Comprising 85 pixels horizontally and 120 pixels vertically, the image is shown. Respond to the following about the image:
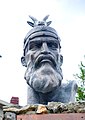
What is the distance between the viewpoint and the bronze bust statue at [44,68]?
4227 mm

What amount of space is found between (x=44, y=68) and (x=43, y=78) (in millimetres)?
133

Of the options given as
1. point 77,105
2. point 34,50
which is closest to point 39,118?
point 77,105

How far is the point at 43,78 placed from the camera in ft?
13.8

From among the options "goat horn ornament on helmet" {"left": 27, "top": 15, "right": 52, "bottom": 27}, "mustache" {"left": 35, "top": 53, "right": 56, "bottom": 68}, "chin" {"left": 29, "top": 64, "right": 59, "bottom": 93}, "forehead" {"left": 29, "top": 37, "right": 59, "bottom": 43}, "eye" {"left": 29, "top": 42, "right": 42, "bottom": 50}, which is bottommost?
"chin" {"left": 29, "top": 64, "right": 59, "bottom": 93}

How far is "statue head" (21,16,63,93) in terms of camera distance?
4219mm

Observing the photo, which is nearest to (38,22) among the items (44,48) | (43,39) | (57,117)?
(43,39)

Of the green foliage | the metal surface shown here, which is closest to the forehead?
the metal surface

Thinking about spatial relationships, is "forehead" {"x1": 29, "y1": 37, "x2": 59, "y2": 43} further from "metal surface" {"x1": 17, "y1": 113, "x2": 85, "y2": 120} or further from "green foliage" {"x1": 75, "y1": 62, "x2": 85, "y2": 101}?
"green foliage" {"x1": 75, "y1": 62, "x2": 85, "y2": 101}

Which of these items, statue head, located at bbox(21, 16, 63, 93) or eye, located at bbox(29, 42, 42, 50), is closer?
statue head, located at bbox(21, 16, 63, 93)

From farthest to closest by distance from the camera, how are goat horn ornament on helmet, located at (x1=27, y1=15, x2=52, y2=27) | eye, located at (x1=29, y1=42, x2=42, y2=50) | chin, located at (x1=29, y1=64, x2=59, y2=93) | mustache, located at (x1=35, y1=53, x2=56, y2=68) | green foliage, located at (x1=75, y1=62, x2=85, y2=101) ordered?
green foliage, located at (x1=75, y1=62, x2=85, y2=101)
goat horn ornament on helmet, located at (x1=27, y1=15, x2=52, y2=27)
eye, located at (x1=29, y1=42, x2=42, y2=50)
mustache, located at (x1=35, y1=53, x2=56, y2=68)
chin, located at (x1=29, y1=64, x2=59, y2=93)

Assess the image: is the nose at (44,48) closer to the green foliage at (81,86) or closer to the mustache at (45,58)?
the mustache at (45,58)

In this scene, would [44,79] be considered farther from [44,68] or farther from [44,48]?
[44,48]

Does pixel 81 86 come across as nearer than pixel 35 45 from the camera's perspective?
No

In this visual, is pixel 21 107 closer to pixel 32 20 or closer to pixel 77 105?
pixel 77 105
